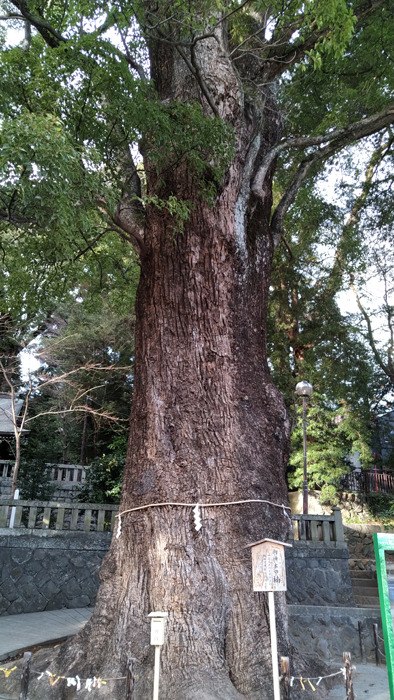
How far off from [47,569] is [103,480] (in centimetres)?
381

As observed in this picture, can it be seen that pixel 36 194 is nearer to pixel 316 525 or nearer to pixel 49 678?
pixel 49 678

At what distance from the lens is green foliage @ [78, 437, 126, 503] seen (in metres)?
12.0

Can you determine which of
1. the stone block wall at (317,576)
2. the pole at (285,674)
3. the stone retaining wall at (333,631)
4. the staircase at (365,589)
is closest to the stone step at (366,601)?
the staircase at (365,589)

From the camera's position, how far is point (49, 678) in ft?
14.1

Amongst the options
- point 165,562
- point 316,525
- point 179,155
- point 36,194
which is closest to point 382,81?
point 179,155

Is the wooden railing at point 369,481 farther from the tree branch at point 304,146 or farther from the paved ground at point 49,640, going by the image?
the tree branch at point 304,146

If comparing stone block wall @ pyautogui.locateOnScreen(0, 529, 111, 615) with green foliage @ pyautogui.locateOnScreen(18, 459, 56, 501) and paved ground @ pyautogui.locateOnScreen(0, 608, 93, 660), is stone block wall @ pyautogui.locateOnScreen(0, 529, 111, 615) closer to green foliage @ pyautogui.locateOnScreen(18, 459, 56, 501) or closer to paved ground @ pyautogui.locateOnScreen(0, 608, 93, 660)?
paved ground @ pyautogui.locateOnScreen(0, 608, 93, 660)

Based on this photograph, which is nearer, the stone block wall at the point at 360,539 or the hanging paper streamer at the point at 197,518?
the hanging paper streamer at the point at 197,518

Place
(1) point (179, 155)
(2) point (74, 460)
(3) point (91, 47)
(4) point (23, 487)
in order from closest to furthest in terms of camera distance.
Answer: (3) point (91, 47) < (1) point (179, 155) < (4) point (23, 487) < (2) point (74, 460)

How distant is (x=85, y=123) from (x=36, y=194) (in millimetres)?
1475

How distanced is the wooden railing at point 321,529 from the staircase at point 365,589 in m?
1.04

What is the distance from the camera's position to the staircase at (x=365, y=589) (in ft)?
28.1

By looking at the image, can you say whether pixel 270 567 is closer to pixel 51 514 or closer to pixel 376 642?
pixel 376 642

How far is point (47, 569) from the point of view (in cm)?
841
